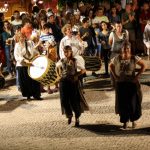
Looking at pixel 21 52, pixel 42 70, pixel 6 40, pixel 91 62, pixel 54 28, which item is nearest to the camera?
pixel 42 70

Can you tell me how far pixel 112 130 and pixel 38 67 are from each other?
10.3 ft

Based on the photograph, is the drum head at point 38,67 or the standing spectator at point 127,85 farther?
the drum head at point 38,67

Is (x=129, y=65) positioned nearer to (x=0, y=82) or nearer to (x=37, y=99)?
(x=37, y=99)

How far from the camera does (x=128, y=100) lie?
390 inches

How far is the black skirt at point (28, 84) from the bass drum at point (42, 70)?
1.75 ft

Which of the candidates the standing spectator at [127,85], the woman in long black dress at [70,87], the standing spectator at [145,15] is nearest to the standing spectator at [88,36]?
the standing spectator at [145,15]

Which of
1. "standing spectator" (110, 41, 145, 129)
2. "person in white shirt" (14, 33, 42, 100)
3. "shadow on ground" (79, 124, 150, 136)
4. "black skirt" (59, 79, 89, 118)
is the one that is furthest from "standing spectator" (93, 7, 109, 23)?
"standing spectator" (110, 41, 145, 129)

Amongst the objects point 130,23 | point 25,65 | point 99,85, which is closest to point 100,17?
point 130,23

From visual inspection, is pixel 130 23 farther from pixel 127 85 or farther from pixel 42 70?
pixel 127 85

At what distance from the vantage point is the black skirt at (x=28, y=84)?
1309 cm

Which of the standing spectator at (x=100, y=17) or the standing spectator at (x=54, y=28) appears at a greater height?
the standing spectator at (x=100, y=17)

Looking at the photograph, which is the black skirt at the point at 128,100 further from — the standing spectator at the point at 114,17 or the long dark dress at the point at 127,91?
the standing spectator at the point at 114,17

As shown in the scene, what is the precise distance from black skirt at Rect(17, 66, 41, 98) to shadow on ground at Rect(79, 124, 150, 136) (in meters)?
2.91

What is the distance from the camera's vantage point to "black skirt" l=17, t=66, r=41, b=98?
13.1m
